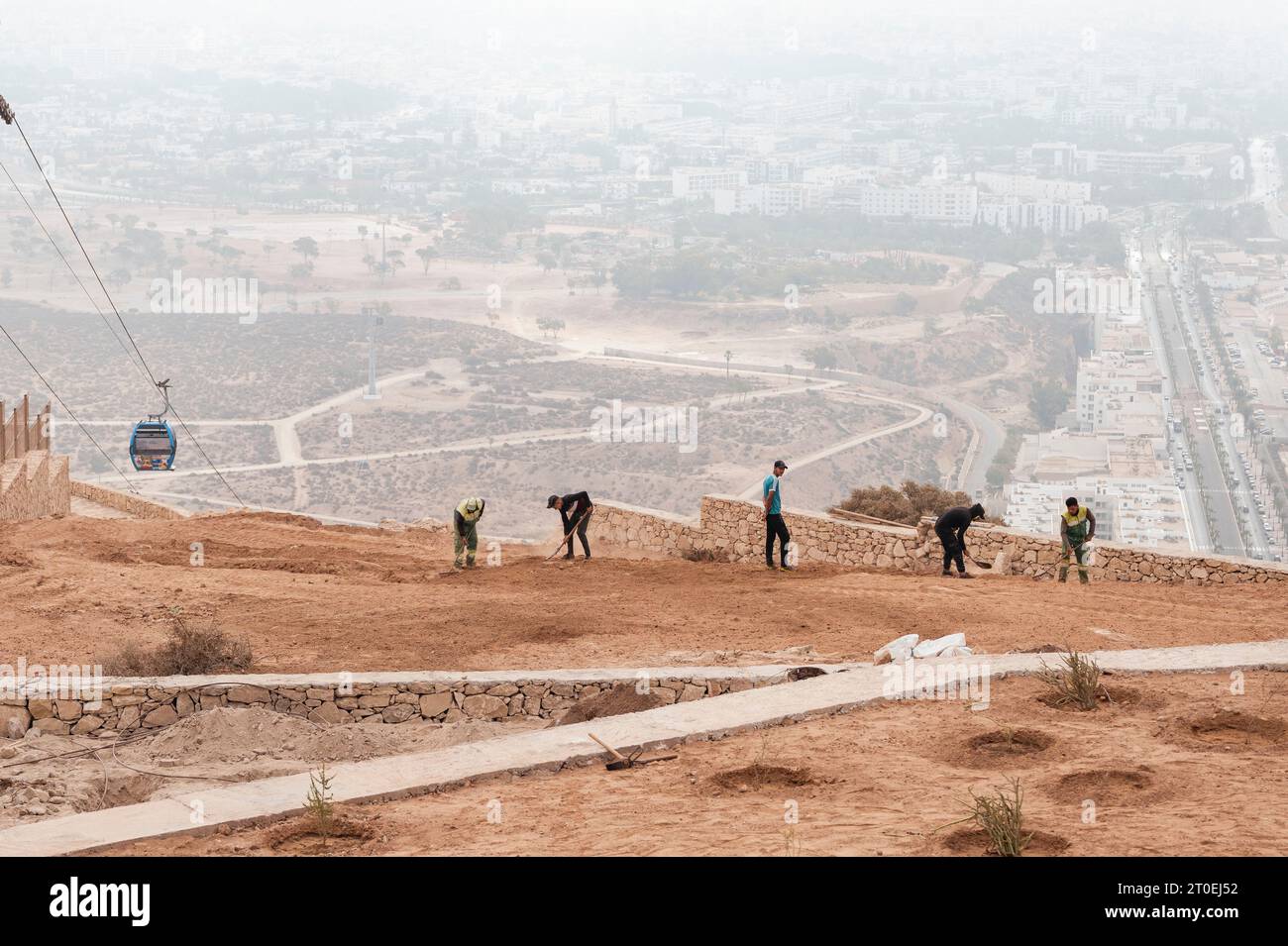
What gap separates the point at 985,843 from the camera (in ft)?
22.7

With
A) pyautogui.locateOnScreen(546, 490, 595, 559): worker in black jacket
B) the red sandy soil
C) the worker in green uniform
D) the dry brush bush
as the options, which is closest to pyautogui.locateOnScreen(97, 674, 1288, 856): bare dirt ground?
the red sandy soil

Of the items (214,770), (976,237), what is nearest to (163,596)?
(214,770)

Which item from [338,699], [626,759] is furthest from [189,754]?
[626,759]

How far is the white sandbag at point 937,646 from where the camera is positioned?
1131 cm

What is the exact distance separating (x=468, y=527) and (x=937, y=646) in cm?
810

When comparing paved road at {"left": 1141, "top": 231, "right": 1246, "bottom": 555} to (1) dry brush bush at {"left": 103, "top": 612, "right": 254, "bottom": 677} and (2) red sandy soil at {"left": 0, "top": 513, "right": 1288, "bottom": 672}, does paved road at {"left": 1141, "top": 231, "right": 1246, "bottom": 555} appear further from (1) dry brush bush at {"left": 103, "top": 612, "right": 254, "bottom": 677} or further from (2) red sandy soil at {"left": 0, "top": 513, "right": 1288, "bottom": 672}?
(1) dry brush bush at {"left": 103, "top": 612, "right": 254, "bottom": 677}

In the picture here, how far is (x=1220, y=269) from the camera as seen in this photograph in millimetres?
155250

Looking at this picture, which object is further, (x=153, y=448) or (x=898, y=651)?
(x=153, y=448)

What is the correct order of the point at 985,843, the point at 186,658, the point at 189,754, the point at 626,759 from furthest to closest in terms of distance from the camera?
the point at 186,658 < the point at 189,754 < the point at 626,759 < the point at 985,843

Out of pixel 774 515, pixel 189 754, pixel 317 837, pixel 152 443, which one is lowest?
pixel 189 754

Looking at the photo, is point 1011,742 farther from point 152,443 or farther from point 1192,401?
point 1192,401

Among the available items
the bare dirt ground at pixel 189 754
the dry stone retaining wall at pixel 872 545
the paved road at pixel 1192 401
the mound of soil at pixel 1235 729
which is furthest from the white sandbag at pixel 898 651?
the paved road at pixel 1192 401

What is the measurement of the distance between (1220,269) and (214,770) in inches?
6310

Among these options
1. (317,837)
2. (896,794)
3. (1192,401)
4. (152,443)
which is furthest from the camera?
(1192,401)
